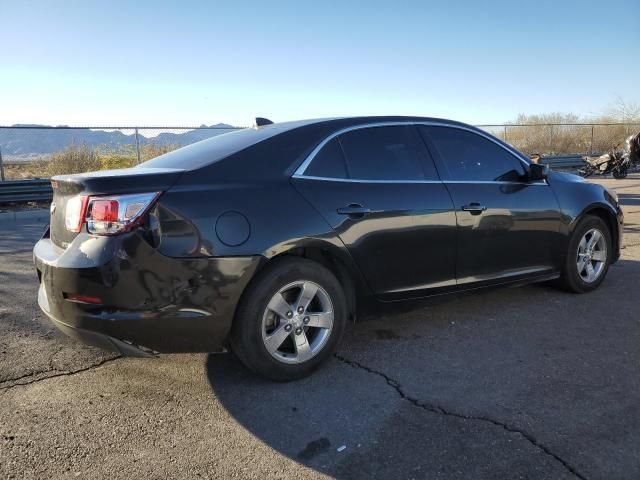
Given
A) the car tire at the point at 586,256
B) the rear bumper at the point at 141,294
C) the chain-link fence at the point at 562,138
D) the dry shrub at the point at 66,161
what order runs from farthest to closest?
the chain-link fence at the point at 562,138 → the dry shrub at the point at 66,161 → the car tire at the point at 586,256 → the rear bumper at the point at 141,294

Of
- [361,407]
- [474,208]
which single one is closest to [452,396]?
[361,407]

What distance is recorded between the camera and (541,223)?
4664 millimetres

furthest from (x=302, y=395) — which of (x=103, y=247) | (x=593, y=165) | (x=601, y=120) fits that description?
(x=601, y=120)

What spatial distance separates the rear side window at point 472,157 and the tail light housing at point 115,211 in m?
2.32

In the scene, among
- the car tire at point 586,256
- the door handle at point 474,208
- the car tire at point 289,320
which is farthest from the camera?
the car tire at point 586,256

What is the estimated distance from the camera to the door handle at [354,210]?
3.48m

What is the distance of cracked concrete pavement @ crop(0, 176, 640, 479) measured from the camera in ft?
8.21

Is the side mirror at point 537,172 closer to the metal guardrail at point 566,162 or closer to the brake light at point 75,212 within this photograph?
the brake light at point 75,212

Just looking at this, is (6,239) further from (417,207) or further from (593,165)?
(593,165)

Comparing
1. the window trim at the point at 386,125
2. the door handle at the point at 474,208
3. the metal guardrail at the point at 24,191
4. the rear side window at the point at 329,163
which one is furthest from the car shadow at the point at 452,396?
the metal guardrail at the point at 24,191

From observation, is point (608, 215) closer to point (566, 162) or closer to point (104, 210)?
point (104, 210)

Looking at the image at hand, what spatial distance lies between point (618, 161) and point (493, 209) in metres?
15.7

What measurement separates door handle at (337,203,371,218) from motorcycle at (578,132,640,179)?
16.3m

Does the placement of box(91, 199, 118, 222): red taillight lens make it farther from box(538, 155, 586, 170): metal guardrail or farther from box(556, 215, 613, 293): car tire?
box(538, 155, 586, 170): metal guardrail
